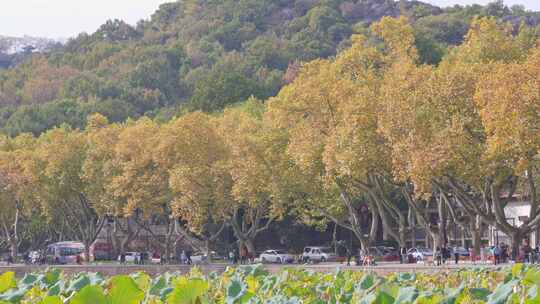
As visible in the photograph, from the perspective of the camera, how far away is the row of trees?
52.8 m

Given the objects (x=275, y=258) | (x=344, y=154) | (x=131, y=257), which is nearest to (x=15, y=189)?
(x=131, y=257)

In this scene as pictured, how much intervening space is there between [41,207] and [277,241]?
69.0ft

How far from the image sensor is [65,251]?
95.6 meters

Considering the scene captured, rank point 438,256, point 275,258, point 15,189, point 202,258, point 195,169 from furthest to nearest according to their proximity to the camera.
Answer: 1. point 15,189
2. point 202,258
3. point 275,258
4. point 195,169
5. point 438,256

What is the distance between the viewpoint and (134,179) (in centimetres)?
7625

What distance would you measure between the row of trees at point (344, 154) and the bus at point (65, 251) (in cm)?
316

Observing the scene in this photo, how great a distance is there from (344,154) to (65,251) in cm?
4299

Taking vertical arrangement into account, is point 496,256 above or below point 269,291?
above

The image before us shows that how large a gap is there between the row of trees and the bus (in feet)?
10.4

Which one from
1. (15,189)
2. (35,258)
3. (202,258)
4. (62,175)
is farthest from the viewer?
(35,258)

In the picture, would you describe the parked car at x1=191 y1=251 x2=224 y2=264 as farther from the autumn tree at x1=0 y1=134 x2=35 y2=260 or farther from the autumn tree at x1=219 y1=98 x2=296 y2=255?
the autumn tree at x1=0 y1=134 x2=35 y2=260

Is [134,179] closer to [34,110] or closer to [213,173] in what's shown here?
[213,173]

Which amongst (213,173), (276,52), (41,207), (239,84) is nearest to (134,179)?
(213,173)

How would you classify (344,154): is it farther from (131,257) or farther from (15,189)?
(15,189)
